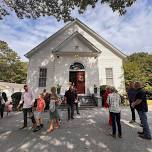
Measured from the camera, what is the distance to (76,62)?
20703 mm

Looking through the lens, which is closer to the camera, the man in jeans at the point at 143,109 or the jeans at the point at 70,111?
the man in jeans at the point at 143,109

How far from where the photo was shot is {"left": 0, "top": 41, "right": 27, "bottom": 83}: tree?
5210cm

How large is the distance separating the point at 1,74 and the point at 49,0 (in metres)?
45.0

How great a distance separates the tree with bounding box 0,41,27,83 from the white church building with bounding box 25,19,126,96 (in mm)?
32874

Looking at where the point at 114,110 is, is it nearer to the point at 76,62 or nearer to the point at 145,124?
the point at 145,124

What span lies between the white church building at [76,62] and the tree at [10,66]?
32.9 m

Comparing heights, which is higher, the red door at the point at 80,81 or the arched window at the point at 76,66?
the arched window at the point at 76,66

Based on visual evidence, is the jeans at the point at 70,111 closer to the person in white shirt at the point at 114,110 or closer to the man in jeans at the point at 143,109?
the person in white shirt at the point at 114,110

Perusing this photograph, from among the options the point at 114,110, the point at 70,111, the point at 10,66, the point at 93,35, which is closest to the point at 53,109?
the point at 114,110

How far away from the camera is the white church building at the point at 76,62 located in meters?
20.2

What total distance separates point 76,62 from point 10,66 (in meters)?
37.3

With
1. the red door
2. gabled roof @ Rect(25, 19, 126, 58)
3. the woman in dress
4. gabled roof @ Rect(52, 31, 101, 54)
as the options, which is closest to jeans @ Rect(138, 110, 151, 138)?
the woman in dress

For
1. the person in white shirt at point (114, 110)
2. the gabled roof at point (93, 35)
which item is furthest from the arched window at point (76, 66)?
the person in white shirt at point (114, 110)

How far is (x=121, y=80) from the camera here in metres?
21.5
